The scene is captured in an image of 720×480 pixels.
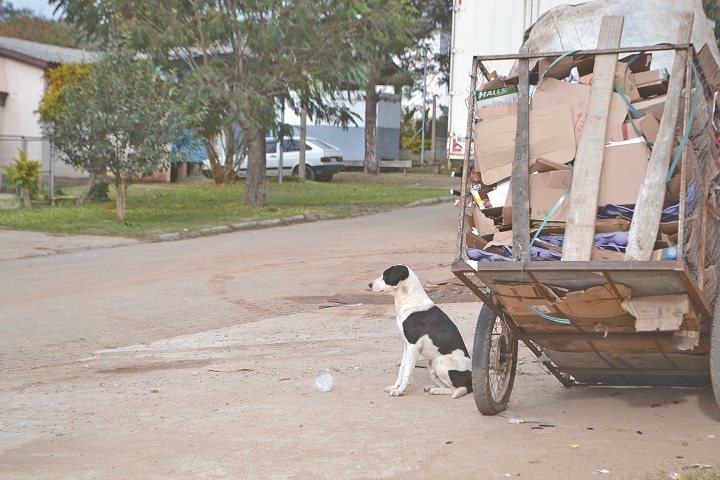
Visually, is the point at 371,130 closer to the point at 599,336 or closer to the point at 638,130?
the point at 599,336

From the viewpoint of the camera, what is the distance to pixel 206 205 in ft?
80.2

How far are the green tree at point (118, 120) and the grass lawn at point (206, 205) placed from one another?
1.25 m

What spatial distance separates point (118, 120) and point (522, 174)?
49.4ft

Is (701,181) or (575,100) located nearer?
(701,181)

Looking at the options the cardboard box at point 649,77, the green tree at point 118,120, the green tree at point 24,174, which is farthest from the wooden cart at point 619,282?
the green tree at point 24,174

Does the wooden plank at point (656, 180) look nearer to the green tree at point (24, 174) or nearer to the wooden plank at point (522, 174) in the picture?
the wooden plank at point (522, 174)

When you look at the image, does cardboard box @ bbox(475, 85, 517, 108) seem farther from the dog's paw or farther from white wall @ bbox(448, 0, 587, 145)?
white wall @ bbox(448, 0, 587, 145)

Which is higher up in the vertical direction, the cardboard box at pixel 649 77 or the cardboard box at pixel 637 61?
the cardboard box at pixel 637 61

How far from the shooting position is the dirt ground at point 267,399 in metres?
5.57

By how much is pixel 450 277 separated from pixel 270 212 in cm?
1006

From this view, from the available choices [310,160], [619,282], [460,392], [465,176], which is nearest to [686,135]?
[619,282]

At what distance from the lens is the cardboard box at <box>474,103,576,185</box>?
577 centimetres

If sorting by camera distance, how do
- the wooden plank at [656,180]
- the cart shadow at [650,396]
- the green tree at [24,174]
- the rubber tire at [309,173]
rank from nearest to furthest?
the wooden plank at [656,180]
the cart shadow at [650,396]
the green tree at [24,174]
the rubber tire at [309,173]

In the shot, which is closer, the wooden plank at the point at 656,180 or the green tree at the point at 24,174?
the wooden plank at the point at 656,180
